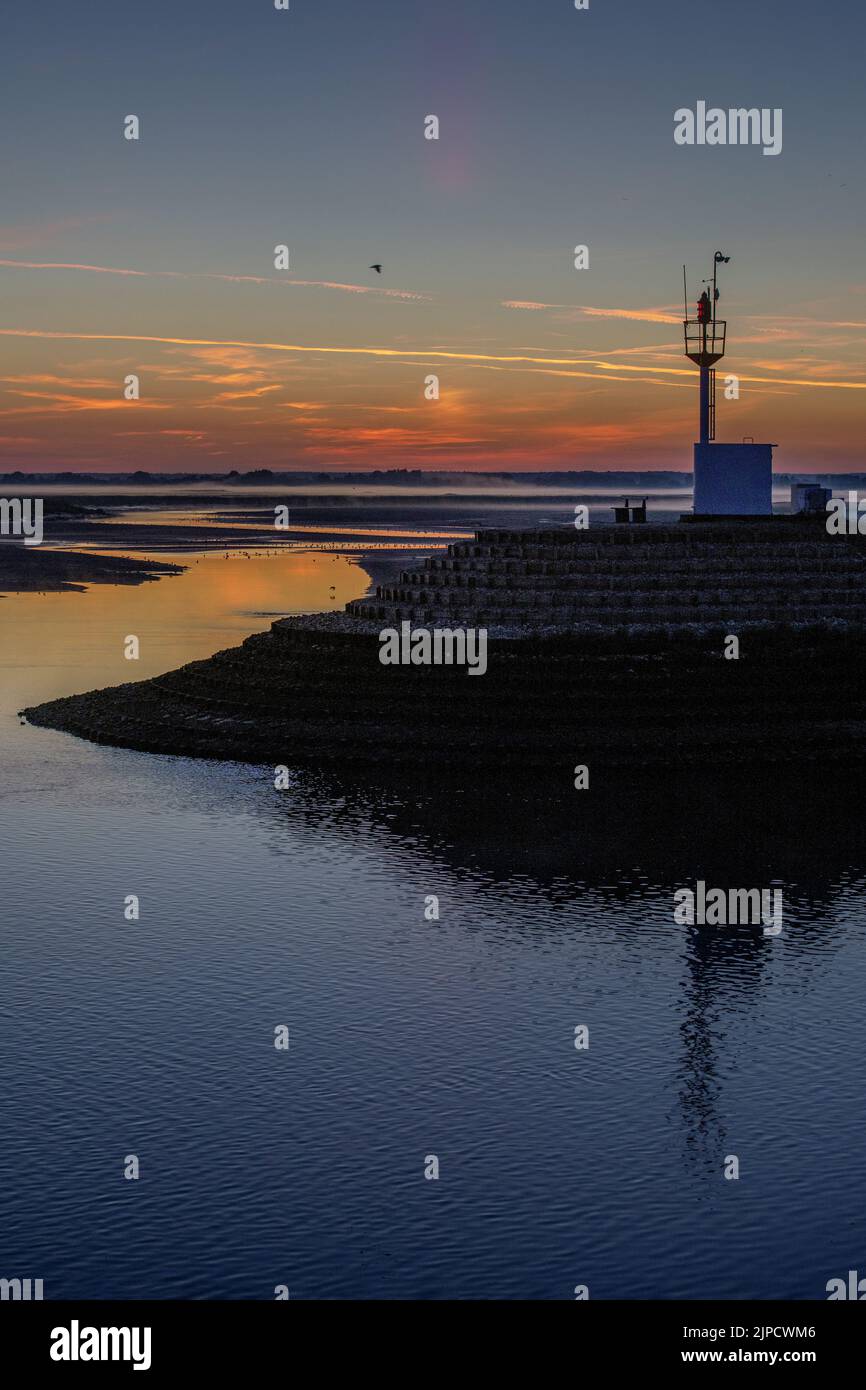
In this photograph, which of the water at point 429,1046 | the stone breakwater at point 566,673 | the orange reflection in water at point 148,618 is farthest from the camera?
the orange reflection in water at point 148,618

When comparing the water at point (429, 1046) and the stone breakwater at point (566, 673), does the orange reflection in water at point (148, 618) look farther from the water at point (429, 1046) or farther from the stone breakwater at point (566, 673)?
the water at point (429, 1046)

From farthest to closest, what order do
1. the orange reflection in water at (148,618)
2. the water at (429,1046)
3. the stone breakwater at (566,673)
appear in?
the orange reflection in water at (148,618) → the stone breakwater at (566,673) → the water at (429,1046)

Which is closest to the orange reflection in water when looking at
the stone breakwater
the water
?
the stone breakwater

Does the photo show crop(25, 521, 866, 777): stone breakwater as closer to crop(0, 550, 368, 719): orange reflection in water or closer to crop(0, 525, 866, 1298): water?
crop(0, 525, 866, 1298): water

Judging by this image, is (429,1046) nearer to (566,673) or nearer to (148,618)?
(566,673)

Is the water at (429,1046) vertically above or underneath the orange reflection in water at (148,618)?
underneath

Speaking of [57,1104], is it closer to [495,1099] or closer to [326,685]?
[495,1099]

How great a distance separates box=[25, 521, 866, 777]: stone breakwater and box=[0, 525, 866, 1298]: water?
4929 millimetres

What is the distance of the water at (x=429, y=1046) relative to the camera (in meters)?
20.1

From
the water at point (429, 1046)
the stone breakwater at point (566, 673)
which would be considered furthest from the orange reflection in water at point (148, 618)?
the water at point (429, 1046)

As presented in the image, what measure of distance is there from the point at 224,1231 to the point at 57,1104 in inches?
181

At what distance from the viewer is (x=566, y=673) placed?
54906 mm

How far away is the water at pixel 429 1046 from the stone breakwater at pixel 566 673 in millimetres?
4929

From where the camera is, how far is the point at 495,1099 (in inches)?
956
